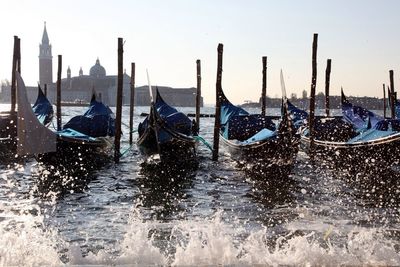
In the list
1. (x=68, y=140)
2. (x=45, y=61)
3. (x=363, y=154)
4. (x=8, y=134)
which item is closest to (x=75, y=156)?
(x=68, y=140)

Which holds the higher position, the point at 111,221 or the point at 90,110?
the point at 90,110

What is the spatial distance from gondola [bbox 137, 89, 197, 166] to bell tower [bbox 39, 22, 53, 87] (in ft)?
382

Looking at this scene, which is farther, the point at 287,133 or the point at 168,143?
the point at 168,143

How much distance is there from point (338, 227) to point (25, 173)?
7049 millimetres

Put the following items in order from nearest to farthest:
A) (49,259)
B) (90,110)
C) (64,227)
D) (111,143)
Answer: (49,259) < (64,227) < (111,143) < (90,110)

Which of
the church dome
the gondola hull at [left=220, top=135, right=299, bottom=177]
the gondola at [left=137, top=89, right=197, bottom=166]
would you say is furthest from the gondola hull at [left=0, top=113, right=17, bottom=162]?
the church dome

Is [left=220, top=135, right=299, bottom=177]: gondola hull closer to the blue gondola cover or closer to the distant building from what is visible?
the blue gondola cover

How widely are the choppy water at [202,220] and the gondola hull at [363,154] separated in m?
0.51

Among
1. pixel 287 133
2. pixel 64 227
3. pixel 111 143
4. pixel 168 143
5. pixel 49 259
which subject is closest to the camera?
pixel 49 259

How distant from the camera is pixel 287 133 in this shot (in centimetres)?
1093

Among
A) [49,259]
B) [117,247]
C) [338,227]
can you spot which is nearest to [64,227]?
[117,247]

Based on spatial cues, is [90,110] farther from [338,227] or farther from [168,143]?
[338,227]

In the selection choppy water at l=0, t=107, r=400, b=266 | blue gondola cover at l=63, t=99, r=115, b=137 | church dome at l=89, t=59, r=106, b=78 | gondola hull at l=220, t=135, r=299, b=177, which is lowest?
choppy water at l=0, t=107, r=400, b=266

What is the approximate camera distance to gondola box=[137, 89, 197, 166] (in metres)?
12.0
